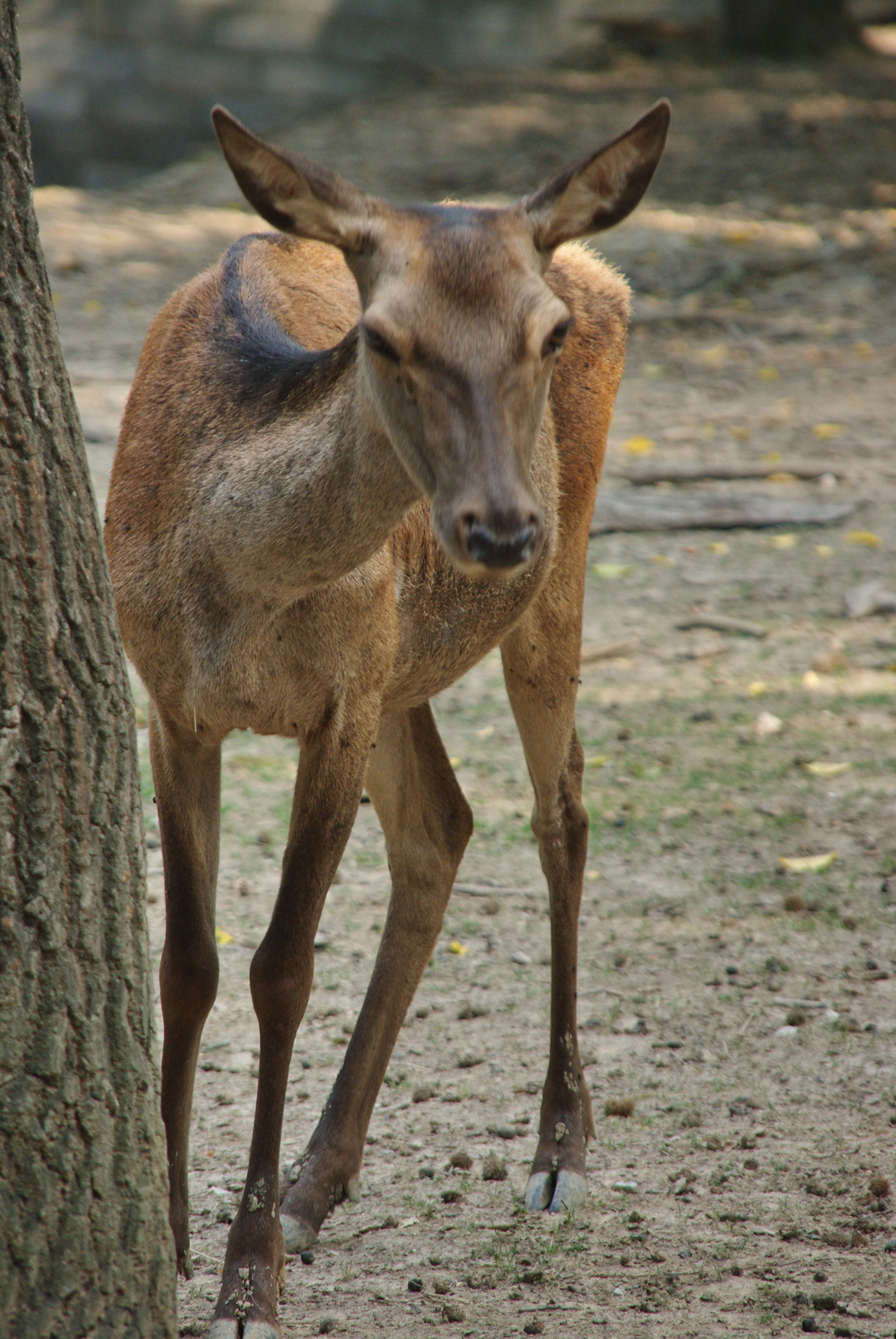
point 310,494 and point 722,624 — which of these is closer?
point 310,494

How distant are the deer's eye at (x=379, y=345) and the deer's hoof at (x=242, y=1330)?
1934 mm

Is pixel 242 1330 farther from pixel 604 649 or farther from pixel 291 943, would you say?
pixel 604 649

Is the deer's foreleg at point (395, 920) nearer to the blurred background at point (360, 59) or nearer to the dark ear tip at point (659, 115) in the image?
the dark ear tip at point (659, 115)

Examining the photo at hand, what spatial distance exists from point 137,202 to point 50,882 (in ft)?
39.8

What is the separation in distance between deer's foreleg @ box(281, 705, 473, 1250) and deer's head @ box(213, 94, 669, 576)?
164 centimetres

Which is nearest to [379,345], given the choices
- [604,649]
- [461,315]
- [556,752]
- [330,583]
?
[461,315]

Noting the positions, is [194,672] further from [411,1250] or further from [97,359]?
[97,359]

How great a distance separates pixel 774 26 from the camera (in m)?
17.7

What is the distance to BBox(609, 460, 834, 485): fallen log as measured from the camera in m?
9.08

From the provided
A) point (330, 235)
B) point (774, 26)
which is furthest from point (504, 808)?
point (774, 26)

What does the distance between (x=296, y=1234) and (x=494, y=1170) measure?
21.5 inches

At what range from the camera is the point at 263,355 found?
11.4ft

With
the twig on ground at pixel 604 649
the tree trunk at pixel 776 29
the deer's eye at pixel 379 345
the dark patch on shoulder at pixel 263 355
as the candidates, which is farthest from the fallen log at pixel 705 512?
the tree trunk at pixel 776 29

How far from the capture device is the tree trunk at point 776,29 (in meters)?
17.6
